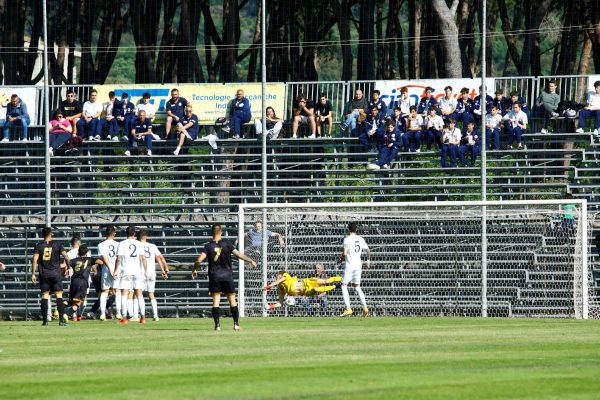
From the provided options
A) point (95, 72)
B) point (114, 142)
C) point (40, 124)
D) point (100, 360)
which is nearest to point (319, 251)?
point (114, 142)

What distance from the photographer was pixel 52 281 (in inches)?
1001

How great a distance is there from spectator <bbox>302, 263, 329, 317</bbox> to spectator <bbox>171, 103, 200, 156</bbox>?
617 cm

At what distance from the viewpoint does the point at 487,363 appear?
48.8 ft

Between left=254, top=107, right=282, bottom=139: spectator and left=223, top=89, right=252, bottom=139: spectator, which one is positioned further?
left=223, top=89, right=252, bottom=139: spectator

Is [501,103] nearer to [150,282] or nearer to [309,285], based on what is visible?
[309,285]

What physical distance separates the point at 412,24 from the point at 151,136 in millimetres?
18209

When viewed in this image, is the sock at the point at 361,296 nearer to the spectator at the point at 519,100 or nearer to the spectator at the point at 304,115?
the spectator at the point at 304,115

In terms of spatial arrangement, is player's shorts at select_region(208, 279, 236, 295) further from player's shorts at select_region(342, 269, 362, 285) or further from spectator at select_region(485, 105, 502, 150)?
spectator at select_region(485, 105, 502, 150)

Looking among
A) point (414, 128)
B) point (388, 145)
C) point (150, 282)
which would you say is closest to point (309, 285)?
point (150, 282)

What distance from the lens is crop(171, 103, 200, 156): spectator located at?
33.0 metres

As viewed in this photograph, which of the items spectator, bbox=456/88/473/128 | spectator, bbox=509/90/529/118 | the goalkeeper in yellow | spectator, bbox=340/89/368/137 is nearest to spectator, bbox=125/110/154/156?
spectator, bbox=340/89/368/137

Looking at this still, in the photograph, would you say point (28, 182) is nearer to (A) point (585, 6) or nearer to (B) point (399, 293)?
(B) point (399, 293)

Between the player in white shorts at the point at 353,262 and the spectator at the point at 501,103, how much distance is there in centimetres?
601

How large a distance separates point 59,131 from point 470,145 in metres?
10.1
